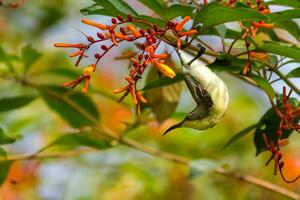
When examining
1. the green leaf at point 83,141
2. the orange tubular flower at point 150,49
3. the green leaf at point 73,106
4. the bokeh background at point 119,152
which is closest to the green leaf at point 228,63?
the orange tubular flower at point 150,49

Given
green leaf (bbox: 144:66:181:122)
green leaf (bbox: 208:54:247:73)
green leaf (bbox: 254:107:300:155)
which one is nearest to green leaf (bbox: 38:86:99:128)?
green leaf (bbox: 144:66:181:122)

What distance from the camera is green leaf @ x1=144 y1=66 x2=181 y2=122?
3.99ft

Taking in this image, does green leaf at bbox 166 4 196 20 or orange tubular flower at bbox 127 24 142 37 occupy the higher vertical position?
green leaf at bbox 166 4 196 20

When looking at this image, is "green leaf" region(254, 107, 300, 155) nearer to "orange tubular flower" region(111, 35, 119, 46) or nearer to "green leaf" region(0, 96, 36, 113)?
"orange tubular flower" region(111, 35, 119, 46)

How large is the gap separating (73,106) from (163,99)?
27 cm

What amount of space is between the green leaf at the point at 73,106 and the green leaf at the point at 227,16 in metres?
0.64

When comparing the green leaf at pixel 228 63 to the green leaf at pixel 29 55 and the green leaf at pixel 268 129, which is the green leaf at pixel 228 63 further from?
the green leaf at pixel 29 55

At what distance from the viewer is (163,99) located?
A: 1.22m

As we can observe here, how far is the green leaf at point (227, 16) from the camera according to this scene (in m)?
0.76

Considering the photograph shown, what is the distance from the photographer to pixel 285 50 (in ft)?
2.74

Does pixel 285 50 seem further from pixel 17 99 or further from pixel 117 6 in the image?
pixel 17 99

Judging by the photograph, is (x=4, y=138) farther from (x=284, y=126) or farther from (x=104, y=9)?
(x=284, y=126)

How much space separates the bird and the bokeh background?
0.90 m

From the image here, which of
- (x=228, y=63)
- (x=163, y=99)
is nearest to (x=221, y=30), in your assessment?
(x=228, y=63)
